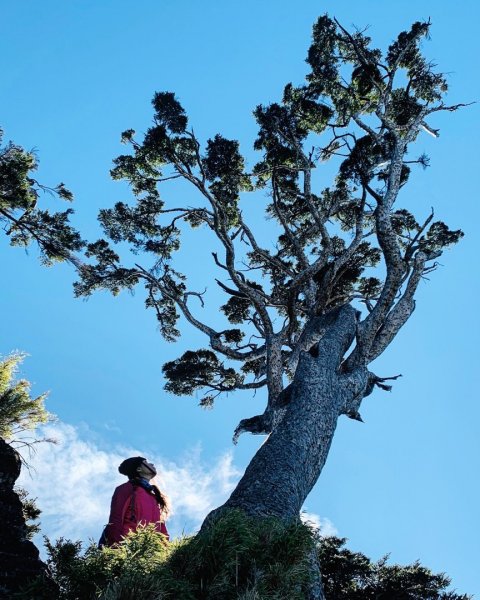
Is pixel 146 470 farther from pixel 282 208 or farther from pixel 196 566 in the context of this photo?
pixel 282 208

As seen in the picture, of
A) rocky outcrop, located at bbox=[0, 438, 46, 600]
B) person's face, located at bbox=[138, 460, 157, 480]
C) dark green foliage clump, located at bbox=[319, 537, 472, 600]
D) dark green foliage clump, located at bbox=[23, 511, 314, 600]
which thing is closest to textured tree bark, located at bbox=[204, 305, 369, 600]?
person's face, located at bbox=[138, 460, 157, 480]

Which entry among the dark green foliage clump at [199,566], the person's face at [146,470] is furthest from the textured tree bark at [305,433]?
the dark green foliage clump at [199,566]

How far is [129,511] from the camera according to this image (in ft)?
16.0

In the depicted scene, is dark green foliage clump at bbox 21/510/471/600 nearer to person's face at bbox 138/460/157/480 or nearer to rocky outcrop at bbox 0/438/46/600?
rocky outcrop at bbox 0/438/46/600

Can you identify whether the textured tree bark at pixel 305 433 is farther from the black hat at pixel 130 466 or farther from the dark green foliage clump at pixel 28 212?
the dark green foliage clump at pixel 28 212

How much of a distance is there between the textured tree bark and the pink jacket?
23.2 inches

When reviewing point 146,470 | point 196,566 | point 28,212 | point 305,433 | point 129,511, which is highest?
point 28,212

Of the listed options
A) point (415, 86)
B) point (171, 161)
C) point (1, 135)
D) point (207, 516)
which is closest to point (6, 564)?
point (207, 516)

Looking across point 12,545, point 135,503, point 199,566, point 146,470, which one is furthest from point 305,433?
point 12,545

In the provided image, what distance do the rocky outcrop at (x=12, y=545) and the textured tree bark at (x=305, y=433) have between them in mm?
1715

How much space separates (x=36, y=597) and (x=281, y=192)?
13104 millimetres

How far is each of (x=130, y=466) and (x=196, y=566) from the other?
227 centimetres

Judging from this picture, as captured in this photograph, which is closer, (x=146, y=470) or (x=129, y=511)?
(x=129, y=511)

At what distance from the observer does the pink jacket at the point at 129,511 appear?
4750 millimetres
